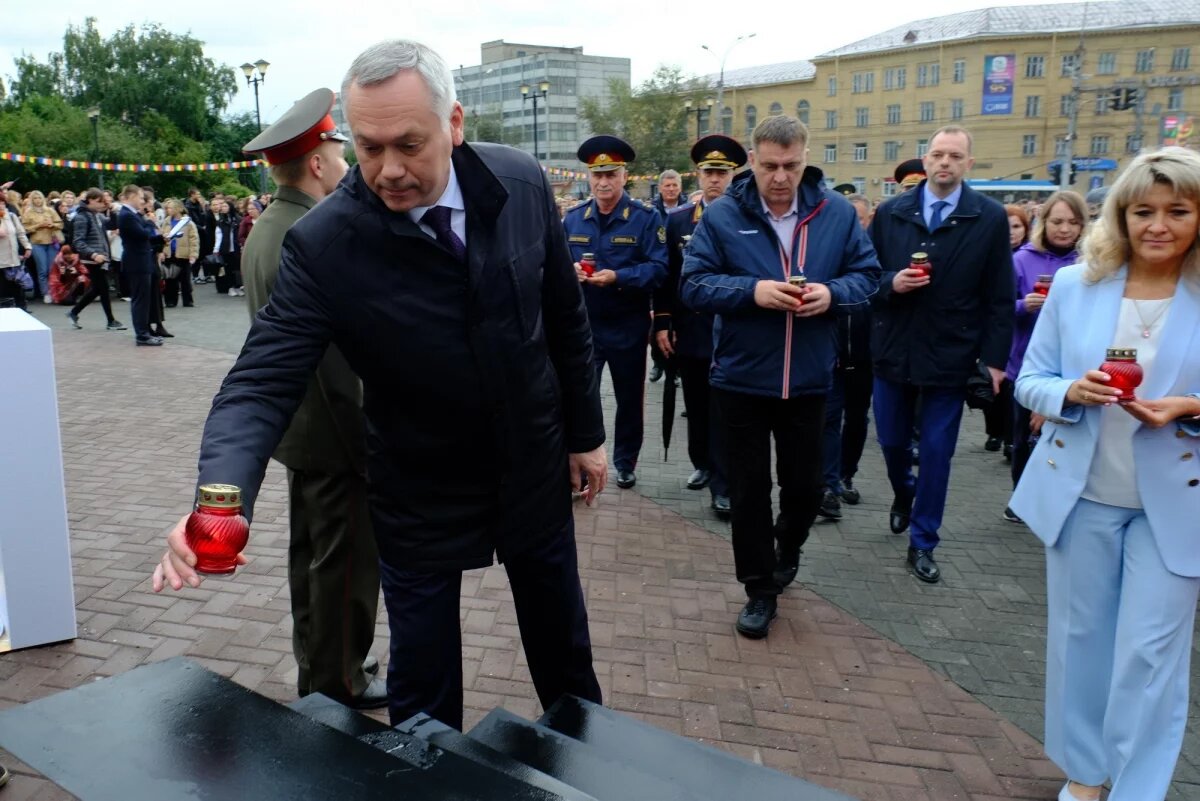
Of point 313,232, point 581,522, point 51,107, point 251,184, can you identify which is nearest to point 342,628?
point 313,232

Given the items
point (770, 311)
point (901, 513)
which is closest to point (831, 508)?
point (901, 513)

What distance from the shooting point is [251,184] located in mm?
45219

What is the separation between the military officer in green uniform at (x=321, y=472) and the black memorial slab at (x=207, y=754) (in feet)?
4.23

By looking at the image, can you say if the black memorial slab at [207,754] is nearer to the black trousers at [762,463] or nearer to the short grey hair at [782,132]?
the black trousers at [762,463]

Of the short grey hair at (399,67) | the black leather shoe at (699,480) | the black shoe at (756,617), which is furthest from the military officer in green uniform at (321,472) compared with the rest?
the black leather shoe at (699,480)

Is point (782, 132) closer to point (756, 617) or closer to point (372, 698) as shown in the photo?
point (756, 617)

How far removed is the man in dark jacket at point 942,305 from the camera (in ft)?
15.4

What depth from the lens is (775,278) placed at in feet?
13.0

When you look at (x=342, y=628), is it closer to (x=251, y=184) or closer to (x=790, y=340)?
(x=790, y=340)

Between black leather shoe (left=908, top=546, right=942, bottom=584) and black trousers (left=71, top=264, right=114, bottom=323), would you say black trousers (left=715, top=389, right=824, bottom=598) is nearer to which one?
black leather shoe (left=908, top=546, right=942, bottom=584)

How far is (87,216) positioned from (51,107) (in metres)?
39.5

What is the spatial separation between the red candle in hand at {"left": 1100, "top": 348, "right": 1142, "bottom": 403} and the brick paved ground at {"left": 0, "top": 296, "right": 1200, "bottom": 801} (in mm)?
1388

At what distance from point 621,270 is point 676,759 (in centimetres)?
438

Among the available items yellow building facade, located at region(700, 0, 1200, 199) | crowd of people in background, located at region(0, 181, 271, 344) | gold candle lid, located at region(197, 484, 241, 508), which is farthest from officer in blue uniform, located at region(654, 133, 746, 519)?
yellow building facade, located at region(700, 0, 1200, 199)
